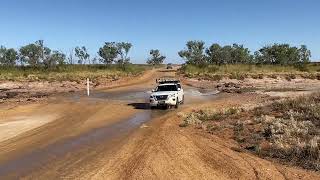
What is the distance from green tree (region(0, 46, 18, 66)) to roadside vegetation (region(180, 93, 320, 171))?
117 meters

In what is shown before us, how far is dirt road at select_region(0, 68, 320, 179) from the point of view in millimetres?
12484

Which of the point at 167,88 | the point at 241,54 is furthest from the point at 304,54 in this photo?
the point at 167,88

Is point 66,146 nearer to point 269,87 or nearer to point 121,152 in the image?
point 121,152

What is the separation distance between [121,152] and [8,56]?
Result: 126732 millimetres

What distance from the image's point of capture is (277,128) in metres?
18.2

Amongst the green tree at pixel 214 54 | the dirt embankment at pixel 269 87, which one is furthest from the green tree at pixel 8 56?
the dirt embankment at pixel 269 87

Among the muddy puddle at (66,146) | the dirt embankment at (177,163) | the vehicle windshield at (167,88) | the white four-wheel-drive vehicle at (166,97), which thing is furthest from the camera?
the vehicle windshield at (167,88)

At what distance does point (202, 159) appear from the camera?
45.7 ft

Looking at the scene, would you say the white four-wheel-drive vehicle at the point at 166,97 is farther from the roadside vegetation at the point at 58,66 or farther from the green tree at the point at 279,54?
the green tree at the point at 279,54

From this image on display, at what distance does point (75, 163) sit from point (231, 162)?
4564 millimetres

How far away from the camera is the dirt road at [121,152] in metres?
12.5

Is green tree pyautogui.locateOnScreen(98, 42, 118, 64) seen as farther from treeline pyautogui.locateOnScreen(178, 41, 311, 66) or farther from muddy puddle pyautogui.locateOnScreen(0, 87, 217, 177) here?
muddy puddle pyautogui.locateOnScreen(0, 87, 217, 177)

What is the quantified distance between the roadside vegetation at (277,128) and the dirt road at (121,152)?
2.43ft

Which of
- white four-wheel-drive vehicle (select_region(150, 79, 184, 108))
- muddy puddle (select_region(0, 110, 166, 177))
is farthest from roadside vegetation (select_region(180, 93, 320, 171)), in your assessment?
white four-wheel-drive vehicle (select_region(150, 79, 184, 108))
